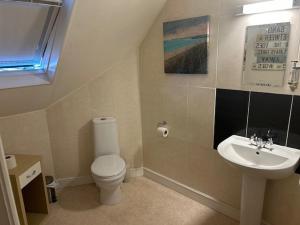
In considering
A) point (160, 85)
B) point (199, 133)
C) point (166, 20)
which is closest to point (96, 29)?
point (166, 20)

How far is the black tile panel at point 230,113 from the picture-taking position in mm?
1840

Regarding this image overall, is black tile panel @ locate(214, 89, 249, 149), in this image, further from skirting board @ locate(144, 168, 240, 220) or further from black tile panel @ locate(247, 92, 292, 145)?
skirting board @ locate(144, 168, 240, 220)

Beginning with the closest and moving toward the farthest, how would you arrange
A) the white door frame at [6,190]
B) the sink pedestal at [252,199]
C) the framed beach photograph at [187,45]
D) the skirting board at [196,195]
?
the white door frame at [6,190] < the sink pedestal at [252,199] < the framed beach photograph at [187,45] < the skirting board at [196,195]

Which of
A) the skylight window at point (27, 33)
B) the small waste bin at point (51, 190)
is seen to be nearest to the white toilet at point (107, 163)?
the small waste bin at point (51, 190)

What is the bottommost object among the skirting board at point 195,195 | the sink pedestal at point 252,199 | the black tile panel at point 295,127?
the skirting board at point 195,195

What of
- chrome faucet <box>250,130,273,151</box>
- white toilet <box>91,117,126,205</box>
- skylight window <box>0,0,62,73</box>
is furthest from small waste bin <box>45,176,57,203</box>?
chrome faucet <box>250,130,273,151</box>

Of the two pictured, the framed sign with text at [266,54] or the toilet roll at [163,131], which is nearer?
the framed sign with text at [266,54]

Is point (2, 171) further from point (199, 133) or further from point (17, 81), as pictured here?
point (199, 133)

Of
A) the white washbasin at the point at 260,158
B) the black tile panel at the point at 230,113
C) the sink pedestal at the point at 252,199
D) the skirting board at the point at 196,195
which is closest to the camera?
the white washbasin at the point at 260,158

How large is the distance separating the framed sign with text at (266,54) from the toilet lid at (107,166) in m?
1.43

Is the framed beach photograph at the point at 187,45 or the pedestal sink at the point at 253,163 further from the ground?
the framed beach photograph at the point at 187,45

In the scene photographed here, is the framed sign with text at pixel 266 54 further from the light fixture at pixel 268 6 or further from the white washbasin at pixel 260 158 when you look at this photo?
the white washbasin at pixel 260 158

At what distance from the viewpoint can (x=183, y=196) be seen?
2.49 metres

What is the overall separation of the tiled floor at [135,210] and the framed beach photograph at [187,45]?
1382mm
